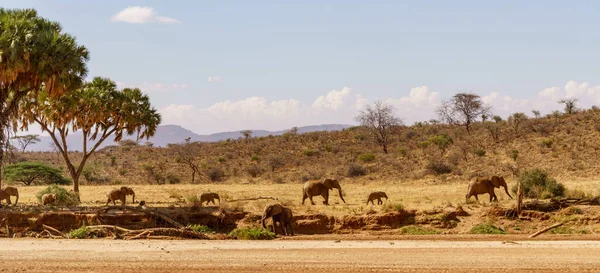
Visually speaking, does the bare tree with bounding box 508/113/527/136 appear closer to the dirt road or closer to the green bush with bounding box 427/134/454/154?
the green bush with bounding box 427/134/454/154

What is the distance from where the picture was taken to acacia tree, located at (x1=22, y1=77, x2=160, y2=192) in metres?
34.7

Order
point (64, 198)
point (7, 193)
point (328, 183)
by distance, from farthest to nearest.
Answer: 1. point (328, 183)
2. point (64, 198)
3. point (7, 193)

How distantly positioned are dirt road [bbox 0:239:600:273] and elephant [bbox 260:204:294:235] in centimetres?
259

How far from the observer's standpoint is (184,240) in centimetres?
2239

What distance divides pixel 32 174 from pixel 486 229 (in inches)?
1652

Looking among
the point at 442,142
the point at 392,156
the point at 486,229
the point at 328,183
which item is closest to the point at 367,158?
the point at 392,156

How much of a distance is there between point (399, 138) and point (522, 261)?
193 ft

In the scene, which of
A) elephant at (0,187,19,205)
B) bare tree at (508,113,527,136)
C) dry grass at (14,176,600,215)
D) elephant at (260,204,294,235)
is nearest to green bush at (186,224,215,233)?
dry grass at (14,176,600,215)

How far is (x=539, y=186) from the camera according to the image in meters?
34.3

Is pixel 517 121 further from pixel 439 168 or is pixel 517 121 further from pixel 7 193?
pixel 7 193

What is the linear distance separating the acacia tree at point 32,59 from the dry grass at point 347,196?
625 cm

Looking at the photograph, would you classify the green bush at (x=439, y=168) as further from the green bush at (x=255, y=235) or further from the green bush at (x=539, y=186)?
the green bush at (x=255, y=235)

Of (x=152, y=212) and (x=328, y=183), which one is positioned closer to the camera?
(x=152, y=212)

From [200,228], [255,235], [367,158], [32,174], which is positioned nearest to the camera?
[255,235]
